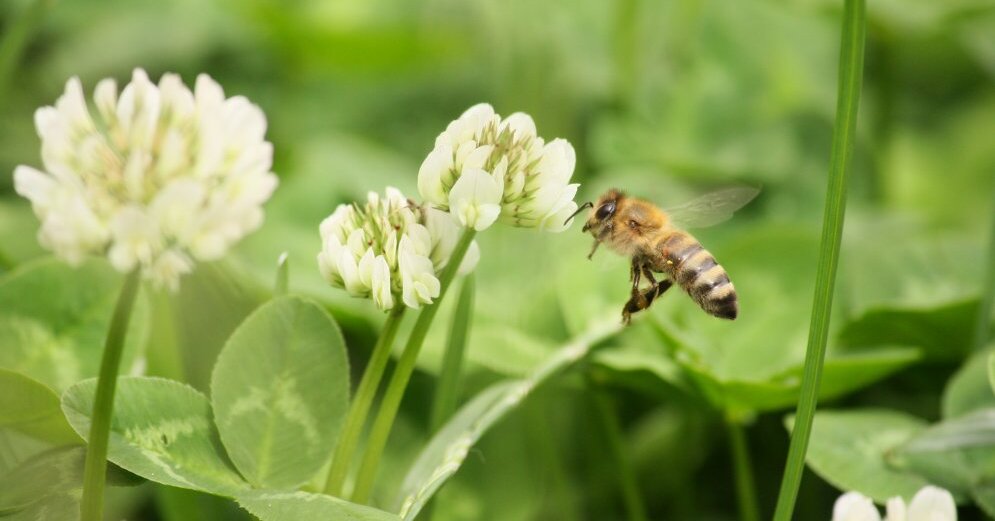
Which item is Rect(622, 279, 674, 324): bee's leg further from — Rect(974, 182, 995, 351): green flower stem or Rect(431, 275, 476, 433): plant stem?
Rect(974, 182, 995, 351): green flower stem

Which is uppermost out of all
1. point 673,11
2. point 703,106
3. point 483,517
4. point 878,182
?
point 673,11

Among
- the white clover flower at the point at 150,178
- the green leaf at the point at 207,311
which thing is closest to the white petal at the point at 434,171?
the white clover flower at the point at 150,178

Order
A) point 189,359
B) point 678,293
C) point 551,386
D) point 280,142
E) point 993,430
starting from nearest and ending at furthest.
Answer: point 993,430 → point 189,359 → point 551,386 → point 678,293 → point 280,142

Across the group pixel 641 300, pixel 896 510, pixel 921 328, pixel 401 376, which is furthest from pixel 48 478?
pixel 921 328

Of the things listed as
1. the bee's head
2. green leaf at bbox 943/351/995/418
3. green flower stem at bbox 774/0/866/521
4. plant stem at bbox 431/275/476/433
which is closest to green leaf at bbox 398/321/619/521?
plant stem at bbox 431/275/476/433

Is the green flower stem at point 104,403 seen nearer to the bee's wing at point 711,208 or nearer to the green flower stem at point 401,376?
the green flower stem at point 401,376

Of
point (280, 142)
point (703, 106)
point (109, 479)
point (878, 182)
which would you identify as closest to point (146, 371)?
point (109, 479)

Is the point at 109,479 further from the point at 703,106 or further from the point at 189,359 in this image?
the point at 703,106
